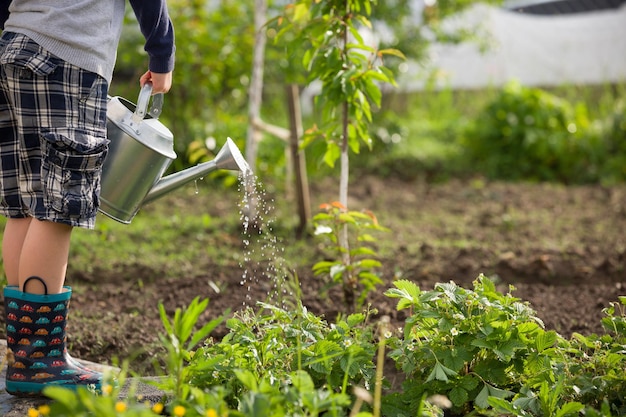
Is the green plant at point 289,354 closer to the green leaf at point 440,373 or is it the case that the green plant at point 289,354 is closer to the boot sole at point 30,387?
the green leaf at point 440,373

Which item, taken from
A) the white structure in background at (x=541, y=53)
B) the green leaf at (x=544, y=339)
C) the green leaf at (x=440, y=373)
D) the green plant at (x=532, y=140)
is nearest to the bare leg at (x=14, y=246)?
the green leaf at (x=440, y=373)

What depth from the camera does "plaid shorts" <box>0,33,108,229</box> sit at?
6.01 ft

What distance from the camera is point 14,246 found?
2021 millimetres

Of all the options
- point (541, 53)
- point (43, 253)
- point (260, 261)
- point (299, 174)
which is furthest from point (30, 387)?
point (541, 53)

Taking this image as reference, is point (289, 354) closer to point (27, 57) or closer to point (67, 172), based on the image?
point (67, 172)

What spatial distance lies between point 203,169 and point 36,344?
1.99ft

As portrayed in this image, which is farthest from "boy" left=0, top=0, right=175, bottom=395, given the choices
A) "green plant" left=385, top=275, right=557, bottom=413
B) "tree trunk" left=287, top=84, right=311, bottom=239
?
"tree trunk" left=287, top=84, right=311, bottom=239

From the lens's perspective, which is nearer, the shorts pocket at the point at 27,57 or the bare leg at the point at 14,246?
the shorts pocket at the point at 27,57

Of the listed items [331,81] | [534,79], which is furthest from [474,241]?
[534,79]

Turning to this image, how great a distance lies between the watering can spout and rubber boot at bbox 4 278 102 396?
0.36 m

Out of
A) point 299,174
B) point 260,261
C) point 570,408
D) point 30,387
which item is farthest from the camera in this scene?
point 299,174

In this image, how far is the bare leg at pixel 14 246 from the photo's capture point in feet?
6.62

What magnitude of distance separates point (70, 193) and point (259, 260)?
1576 millimetres

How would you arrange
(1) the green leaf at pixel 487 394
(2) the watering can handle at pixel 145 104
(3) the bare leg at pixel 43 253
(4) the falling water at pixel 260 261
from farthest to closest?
(4) the falling water at pixel 260 261 < (2) the watering can handle at pixel 145 104 < (3) the bare leg at pixel 43 253 < (1) the green leaf at pixel 487 394
